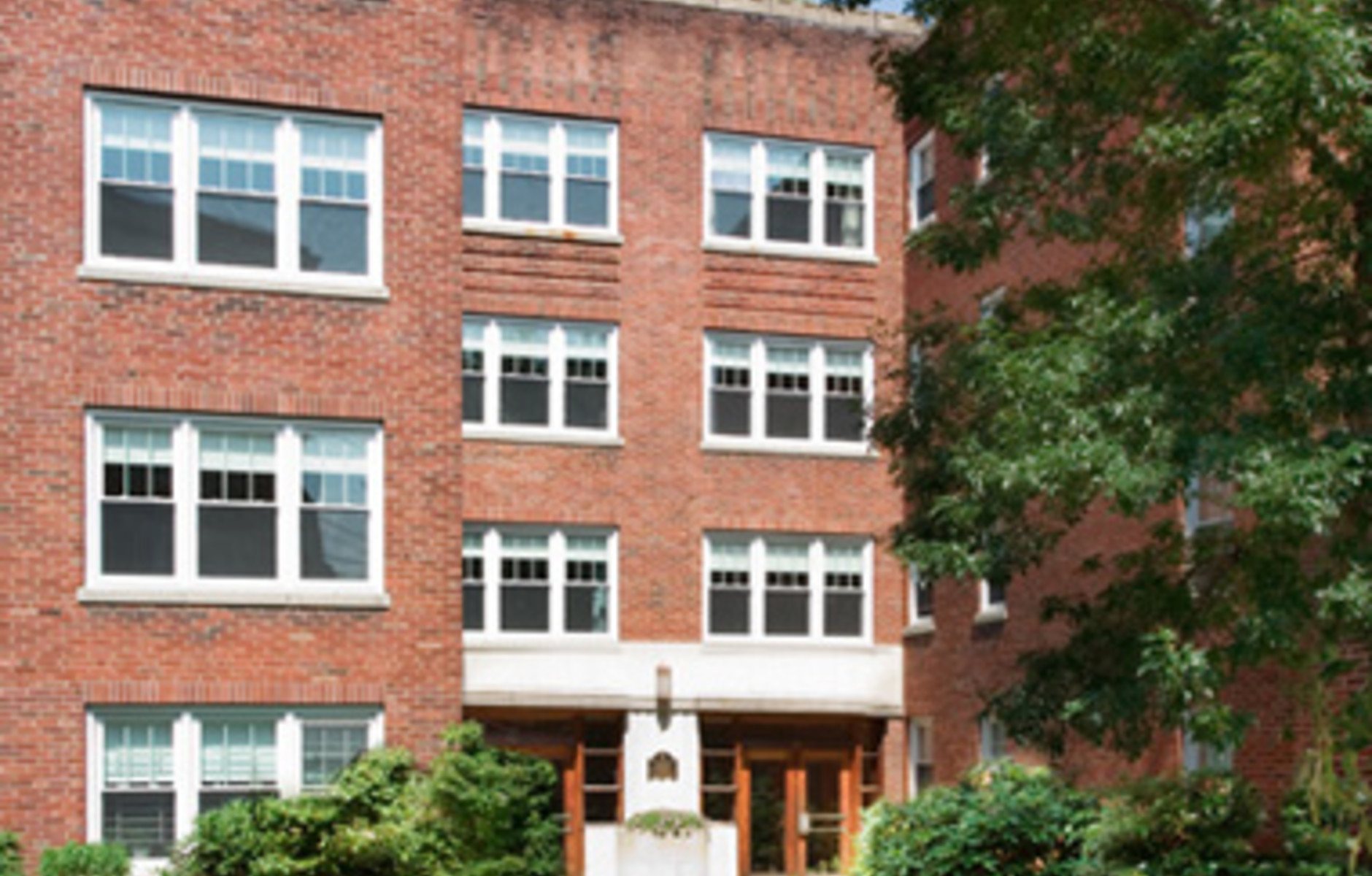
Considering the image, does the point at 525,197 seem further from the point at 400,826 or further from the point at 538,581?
the point at 400,826

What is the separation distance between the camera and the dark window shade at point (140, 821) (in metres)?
19.7

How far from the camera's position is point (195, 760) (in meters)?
20.0

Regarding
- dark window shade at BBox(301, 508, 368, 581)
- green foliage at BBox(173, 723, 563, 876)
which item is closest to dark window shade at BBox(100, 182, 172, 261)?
dark window shade at BBox(301, 508, 368, 581)

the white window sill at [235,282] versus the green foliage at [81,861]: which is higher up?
the white window sill at [235,282]

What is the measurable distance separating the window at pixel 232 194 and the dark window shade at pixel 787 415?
10.6 metres

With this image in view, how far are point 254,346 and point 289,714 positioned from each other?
408 centimetres

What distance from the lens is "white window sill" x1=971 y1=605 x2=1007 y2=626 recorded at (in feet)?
87.9

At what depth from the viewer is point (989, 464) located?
14898 millimetres

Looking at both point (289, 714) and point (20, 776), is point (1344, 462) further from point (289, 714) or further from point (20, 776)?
point (20, 776)

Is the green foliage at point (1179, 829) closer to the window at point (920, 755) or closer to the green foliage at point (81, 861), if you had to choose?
the green foliage at point (81, 861)

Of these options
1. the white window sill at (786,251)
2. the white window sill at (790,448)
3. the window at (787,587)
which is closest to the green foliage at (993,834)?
the window at (787,587)

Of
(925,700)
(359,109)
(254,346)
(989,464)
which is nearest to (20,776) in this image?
(254,346)

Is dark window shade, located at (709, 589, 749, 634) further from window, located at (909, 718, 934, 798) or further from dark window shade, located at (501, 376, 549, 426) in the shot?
dark window shade, located at (501, 376, 549, 426)

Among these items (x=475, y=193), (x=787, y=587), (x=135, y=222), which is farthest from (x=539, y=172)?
(x=135, y=222)
